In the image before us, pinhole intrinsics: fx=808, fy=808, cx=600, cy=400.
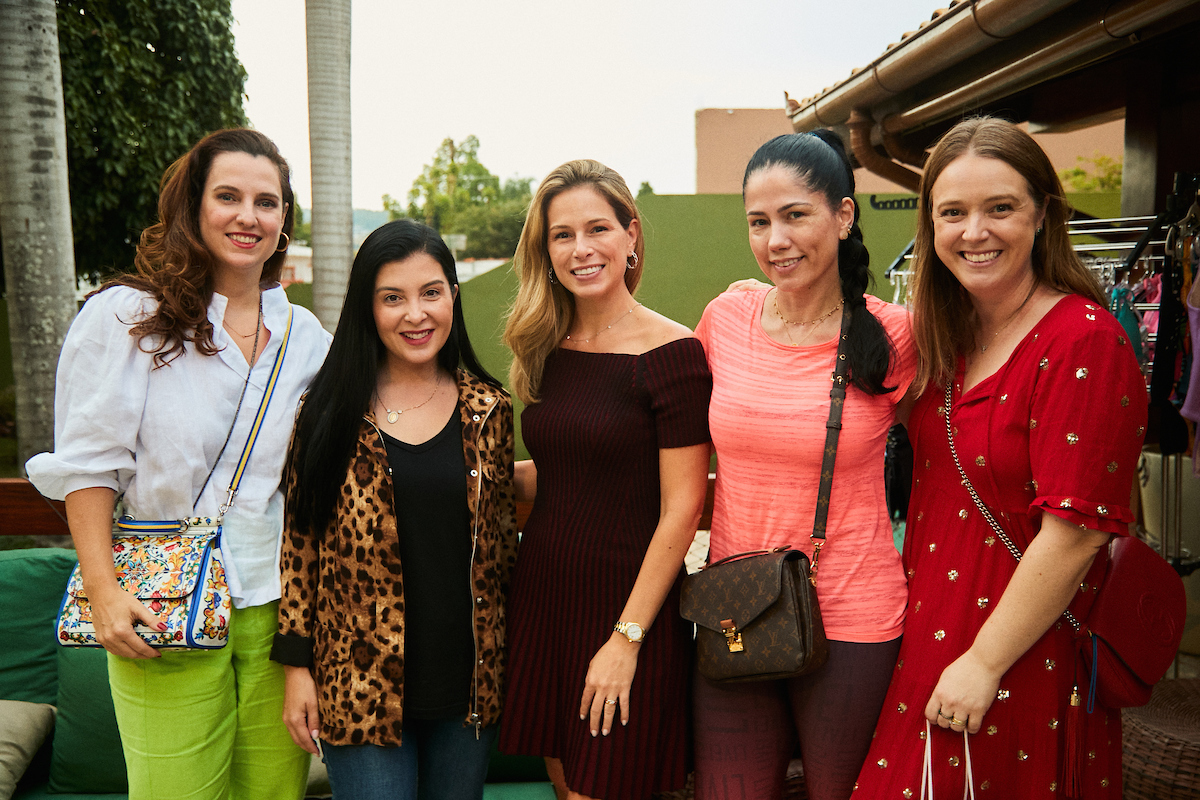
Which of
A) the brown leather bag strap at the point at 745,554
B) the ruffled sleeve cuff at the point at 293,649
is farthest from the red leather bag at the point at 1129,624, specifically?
the ruffled sleeve cuff at the point at 293,649

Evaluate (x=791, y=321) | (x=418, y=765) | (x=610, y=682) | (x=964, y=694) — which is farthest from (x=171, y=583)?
(x=964, y=694)

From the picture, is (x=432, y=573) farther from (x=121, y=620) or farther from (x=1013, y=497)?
(x=1013, y=497)

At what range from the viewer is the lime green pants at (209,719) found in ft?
5.97

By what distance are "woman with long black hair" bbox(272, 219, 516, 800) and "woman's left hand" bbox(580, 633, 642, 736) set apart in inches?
9.9

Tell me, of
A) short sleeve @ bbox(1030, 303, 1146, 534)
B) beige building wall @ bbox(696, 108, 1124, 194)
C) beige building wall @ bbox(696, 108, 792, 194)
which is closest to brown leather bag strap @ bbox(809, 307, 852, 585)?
short sleeve @ bbox(1030, 303, 1146, 534)

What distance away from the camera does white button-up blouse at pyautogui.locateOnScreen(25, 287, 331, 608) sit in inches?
69.5

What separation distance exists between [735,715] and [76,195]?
30.8ft

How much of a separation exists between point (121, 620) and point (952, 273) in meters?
2.02

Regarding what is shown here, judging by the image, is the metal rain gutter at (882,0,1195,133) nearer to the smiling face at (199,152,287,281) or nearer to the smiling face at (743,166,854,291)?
the smiling face at (743,166,854,291)

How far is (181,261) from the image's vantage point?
1918 mm

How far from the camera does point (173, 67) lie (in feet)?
30.2

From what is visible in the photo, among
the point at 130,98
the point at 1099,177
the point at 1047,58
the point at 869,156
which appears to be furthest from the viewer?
the point at 1099,177

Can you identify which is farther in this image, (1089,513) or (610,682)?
(610,682)

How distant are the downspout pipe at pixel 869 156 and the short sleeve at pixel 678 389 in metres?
3.39
